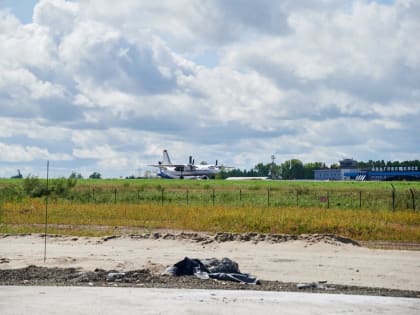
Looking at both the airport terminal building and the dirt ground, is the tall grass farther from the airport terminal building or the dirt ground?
the airport terminal building

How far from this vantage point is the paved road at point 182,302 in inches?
499

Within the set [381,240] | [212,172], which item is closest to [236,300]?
[381,240]

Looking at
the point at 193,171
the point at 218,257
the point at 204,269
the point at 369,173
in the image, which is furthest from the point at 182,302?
the point at 369,173

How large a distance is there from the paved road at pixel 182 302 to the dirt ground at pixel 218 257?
1275 millimetres

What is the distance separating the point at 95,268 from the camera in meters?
19.4

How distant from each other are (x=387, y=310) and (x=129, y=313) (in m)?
4.63

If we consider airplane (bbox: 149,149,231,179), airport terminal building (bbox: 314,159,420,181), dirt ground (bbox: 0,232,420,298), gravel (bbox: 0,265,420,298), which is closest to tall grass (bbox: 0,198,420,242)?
dirt ground (bbox: 0,232,420,298)

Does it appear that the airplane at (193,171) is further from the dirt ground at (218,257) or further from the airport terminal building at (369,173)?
the dirt ground at (218,257)

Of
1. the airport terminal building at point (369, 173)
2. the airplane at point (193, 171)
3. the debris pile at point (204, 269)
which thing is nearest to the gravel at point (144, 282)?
the debris pile at point (204, 269)

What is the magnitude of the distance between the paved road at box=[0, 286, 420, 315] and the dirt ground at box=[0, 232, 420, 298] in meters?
1.27

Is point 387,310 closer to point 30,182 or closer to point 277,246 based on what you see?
point 277,246

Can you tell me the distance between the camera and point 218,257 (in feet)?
74.1

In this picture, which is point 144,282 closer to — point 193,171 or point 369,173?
point 193,171

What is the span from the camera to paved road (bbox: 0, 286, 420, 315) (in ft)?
41.5
